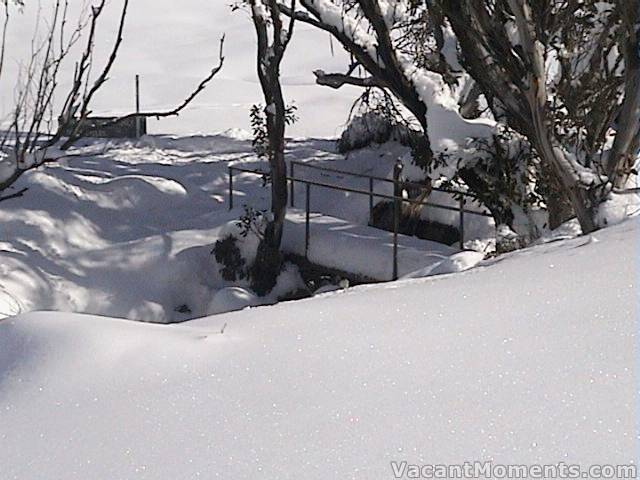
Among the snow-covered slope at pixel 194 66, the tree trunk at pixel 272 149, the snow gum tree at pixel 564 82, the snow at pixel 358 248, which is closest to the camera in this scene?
the snow gum tree at pixel 564 82

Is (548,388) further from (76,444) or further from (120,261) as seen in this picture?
(120,261)

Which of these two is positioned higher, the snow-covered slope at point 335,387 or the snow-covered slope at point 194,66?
the snow-covered slope at point 194,66

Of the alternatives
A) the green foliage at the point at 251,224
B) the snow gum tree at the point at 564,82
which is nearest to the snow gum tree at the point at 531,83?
the snow gum tree at the point at 564,82

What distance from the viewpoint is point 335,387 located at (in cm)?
285

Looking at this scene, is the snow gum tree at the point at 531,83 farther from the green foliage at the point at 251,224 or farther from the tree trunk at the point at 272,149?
the green foliage at the point at 251,224

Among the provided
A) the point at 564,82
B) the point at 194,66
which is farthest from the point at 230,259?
the point at 194,66

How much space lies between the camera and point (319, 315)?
339 centimetres

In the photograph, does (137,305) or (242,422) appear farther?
(137,305)

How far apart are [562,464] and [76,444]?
4.09 feet

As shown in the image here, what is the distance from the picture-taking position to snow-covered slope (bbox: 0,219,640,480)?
8.37ft

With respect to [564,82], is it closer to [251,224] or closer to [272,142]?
[272,142]

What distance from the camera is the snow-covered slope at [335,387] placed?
2.55 m

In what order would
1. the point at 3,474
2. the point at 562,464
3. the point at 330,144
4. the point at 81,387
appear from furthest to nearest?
the point at 330,144 < the point at 81,387 < the point at 3,474 < the point at 562,464

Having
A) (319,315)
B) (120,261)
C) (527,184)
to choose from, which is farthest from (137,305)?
(319,315)
